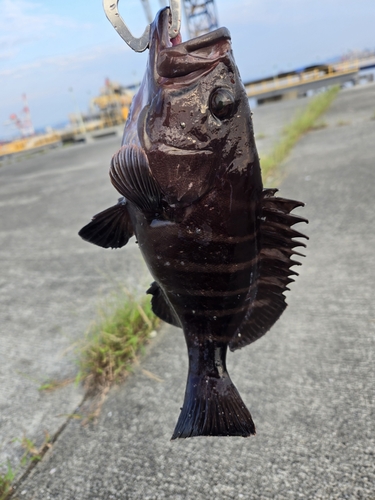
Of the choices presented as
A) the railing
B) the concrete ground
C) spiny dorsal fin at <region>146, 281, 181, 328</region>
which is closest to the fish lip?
spiny dorsal fin at <region>146, 281, 181, 328</region>

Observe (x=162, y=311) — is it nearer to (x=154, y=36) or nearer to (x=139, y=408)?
(x=154, y=36)

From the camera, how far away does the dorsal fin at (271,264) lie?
3.31 ft

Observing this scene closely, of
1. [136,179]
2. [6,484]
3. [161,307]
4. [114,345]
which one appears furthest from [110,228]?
[114,345]

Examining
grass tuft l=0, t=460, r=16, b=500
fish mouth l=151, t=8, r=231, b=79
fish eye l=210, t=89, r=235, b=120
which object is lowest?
grass tuft l=0, t=460, r=16, b=500

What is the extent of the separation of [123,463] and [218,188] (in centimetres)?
167

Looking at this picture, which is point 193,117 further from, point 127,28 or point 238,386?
point 238,386

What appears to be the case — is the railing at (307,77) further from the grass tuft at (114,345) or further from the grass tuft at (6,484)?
the grass tuft at (6,484)

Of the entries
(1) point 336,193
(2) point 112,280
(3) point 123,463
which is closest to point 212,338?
(3) point 123,463

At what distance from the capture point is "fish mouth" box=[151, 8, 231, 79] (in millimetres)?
864

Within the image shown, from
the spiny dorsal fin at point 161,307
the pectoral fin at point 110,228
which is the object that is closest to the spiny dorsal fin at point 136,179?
the pectoral fin at point 110,228

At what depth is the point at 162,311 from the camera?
1246mm

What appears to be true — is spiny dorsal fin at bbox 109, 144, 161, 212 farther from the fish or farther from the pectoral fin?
the pectoral fin

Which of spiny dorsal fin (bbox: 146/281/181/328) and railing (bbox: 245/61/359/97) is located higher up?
spiny dorsal fin (bbox: 146/281/181/328)

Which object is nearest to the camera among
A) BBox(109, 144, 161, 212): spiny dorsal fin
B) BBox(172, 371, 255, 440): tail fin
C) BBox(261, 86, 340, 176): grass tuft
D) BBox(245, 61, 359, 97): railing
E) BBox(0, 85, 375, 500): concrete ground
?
BBox(109, 144, 161, 212): spiny dorsal fin
